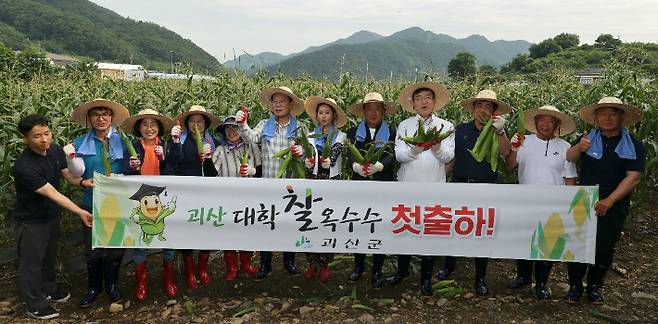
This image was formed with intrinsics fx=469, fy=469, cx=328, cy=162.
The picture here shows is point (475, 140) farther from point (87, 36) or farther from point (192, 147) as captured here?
point (87, 36)

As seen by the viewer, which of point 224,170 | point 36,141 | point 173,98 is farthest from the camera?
point 173,98

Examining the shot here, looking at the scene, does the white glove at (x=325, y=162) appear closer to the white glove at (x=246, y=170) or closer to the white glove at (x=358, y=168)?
the white glove at (x=358, y=168)

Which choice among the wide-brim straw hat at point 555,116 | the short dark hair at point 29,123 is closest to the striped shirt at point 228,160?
the short dark hair at point 29,123

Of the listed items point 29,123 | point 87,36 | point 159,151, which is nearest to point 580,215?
point 159,151

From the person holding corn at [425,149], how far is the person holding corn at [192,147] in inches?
66.7

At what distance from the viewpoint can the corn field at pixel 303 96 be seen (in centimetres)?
482

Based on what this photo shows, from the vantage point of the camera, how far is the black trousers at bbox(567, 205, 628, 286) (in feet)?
13.0

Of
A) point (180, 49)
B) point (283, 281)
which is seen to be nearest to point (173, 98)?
point (283, 281)

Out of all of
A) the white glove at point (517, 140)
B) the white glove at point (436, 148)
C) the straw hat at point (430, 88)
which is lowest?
the white glove at point (436, 148)

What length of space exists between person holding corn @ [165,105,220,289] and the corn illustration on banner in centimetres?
26

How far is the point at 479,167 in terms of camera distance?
13.4 ft

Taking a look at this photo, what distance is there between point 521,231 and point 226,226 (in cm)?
251

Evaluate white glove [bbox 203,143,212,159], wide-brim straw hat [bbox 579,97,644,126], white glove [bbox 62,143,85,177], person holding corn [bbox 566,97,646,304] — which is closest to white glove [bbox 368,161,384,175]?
white glove [bbox 203,143,212,159]

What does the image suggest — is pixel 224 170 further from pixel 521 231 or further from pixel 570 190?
pixel 570 190
